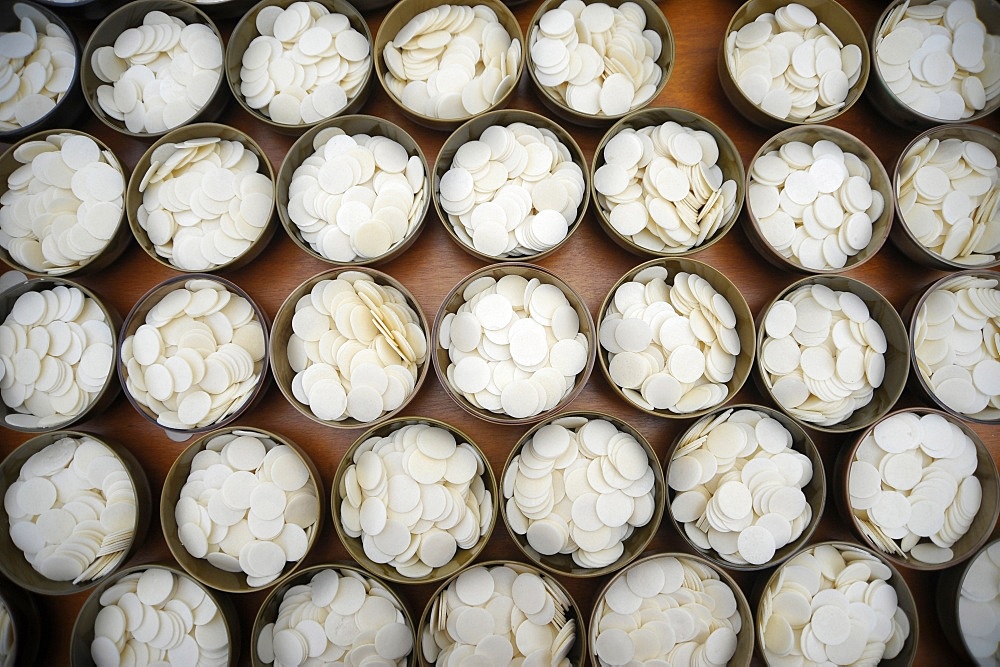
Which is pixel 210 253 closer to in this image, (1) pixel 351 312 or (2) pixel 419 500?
(1) pixel 351 312

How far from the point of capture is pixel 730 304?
173cm

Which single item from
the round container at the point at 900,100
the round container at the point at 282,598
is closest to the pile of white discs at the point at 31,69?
the round container at the point at 282,598

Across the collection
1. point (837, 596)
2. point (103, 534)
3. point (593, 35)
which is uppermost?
point (593, 35)

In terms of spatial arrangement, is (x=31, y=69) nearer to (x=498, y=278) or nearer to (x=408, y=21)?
(x=408, y=21)

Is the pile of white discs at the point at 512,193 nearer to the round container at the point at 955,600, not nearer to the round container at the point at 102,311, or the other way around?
the round container at the point at 102,311

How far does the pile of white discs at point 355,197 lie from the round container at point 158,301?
0.24 meters

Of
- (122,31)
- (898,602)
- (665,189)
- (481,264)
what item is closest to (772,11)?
(665,189)

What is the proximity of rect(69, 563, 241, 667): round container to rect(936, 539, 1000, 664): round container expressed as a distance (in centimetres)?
190

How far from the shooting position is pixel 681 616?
1.58 metres

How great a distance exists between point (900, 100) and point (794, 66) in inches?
12.4

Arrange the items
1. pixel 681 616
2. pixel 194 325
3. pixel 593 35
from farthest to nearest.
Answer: pixel 593 35 < pixel 194 325 < pixel 681 616

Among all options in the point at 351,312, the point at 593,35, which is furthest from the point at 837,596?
the point at 593,35

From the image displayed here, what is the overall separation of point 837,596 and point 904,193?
1120 mm

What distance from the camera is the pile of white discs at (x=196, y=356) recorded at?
1.65 meters
